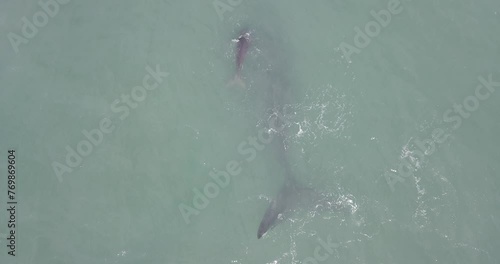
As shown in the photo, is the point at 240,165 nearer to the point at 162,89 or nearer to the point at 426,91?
the point at 162,89

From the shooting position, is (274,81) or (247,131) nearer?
(247,131)

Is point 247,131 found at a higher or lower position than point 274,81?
lower

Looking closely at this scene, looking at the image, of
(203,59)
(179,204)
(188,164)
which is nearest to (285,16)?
(203,59)

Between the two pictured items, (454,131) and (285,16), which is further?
(285,16)

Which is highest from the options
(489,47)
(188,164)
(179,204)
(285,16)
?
(285,16)

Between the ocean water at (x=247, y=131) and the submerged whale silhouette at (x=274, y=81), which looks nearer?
the ocean water at (x=247, y=131)

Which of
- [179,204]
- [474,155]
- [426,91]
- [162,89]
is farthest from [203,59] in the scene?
[474,155]

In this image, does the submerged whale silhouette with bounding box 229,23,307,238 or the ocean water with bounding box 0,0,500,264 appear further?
the submerged whale silhouette with bounding box 229,23,307,238

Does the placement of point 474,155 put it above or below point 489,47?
below
